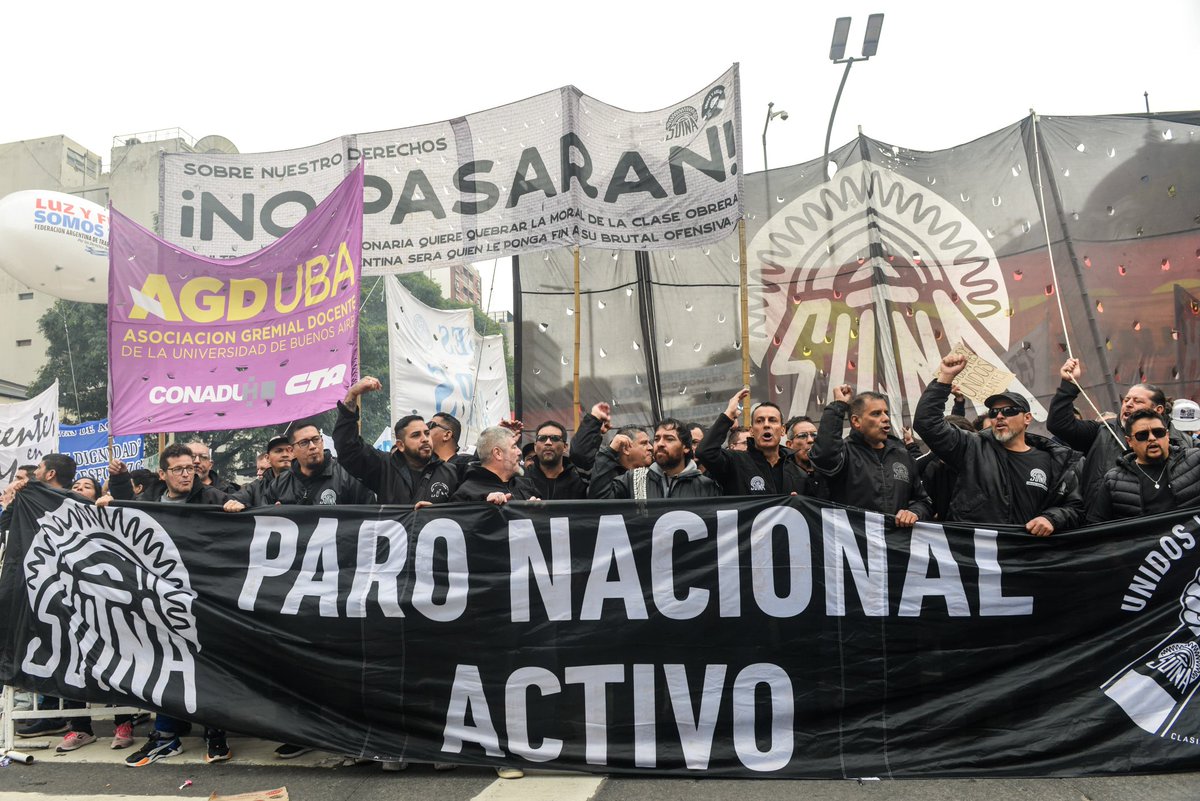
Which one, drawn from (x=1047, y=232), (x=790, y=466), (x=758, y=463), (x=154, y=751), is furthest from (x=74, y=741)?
(x=1047, y=232)

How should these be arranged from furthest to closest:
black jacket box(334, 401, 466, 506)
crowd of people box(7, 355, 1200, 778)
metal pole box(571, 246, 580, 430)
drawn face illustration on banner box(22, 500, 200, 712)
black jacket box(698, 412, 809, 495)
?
metal pole box(571, 246, 580, 430), black jacket box(334, 401, 466, 506), black jacket box(698, 412, 809, 495), drawn face illustration on banner box(22, 500, 200, 712), crowd of people box(7, 355, 1200, 778)

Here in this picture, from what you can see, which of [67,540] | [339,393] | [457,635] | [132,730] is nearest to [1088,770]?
[457,635]

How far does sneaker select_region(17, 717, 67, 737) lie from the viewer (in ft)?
17.1

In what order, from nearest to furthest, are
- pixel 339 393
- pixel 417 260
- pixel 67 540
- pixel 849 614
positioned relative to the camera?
pixel 849 614 → pixel 67 540 → pixel 339 393 → pixel 417 260

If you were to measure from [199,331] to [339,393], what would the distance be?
1.19 meters

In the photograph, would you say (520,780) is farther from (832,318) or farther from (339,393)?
(832,318)

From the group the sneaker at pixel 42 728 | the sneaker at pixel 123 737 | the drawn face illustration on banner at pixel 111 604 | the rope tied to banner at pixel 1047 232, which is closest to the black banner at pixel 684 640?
the drawn face illustration on banner at pixel 111 604

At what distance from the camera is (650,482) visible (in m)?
4.94

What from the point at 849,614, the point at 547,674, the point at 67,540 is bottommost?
the point at 547,674

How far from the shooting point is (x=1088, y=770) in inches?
152

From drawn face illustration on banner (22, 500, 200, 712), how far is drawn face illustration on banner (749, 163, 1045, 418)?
15.5ft

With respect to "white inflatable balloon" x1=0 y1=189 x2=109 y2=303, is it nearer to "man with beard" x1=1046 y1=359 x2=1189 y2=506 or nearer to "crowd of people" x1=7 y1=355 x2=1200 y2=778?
"crowd of people" x1=7 y1=355 x2=1200 y2=778

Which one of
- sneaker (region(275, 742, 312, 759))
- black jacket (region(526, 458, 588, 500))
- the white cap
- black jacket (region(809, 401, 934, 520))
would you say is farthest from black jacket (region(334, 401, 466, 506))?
the white cap

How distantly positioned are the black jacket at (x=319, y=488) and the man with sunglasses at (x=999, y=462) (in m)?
3.55
